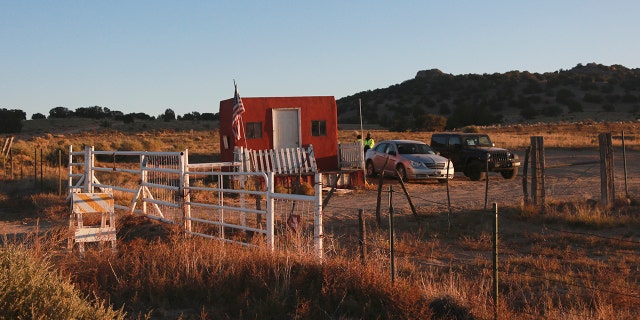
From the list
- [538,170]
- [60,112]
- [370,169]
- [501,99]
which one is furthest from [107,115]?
[538,170]

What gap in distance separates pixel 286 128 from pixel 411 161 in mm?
4645

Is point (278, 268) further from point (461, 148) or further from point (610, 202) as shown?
point (461, 148)

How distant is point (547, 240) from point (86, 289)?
855 cm

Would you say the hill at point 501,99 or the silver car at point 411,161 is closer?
the silver car at point 411,161

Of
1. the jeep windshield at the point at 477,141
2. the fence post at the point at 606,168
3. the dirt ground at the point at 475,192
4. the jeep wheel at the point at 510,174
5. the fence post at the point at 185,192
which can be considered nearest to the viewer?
the fence post at the point at 185,192

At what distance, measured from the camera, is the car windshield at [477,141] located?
2524cm

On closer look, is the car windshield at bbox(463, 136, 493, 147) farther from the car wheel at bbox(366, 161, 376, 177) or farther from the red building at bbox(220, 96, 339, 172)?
the red building at bbox(220, 96, 339, 172)

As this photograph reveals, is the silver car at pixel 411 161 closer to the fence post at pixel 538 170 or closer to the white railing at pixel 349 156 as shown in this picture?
the white railing at pixel 349 156

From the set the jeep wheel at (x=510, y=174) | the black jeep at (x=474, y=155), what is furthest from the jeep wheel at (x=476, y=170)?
the jeep wheel at (x=510, y=174)

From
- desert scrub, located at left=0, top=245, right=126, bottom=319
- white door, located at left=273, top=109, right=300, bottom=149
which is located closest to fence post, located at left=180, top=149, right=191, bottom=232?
desert scrub, located at left=0, top=245, right=126, bottom=319

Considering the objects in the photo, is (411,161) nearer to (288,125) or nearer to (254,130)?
(288,125)

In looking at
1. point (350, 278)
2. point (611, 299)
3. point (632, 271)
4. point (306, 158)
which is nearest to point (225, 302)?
point (350, 278)

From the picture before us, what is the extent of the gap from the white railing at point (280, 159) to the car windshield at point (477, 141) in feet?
20.1

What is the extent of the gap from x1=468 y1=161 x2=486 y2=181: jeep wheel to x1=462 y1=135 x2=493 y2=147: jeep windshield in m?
1.10
